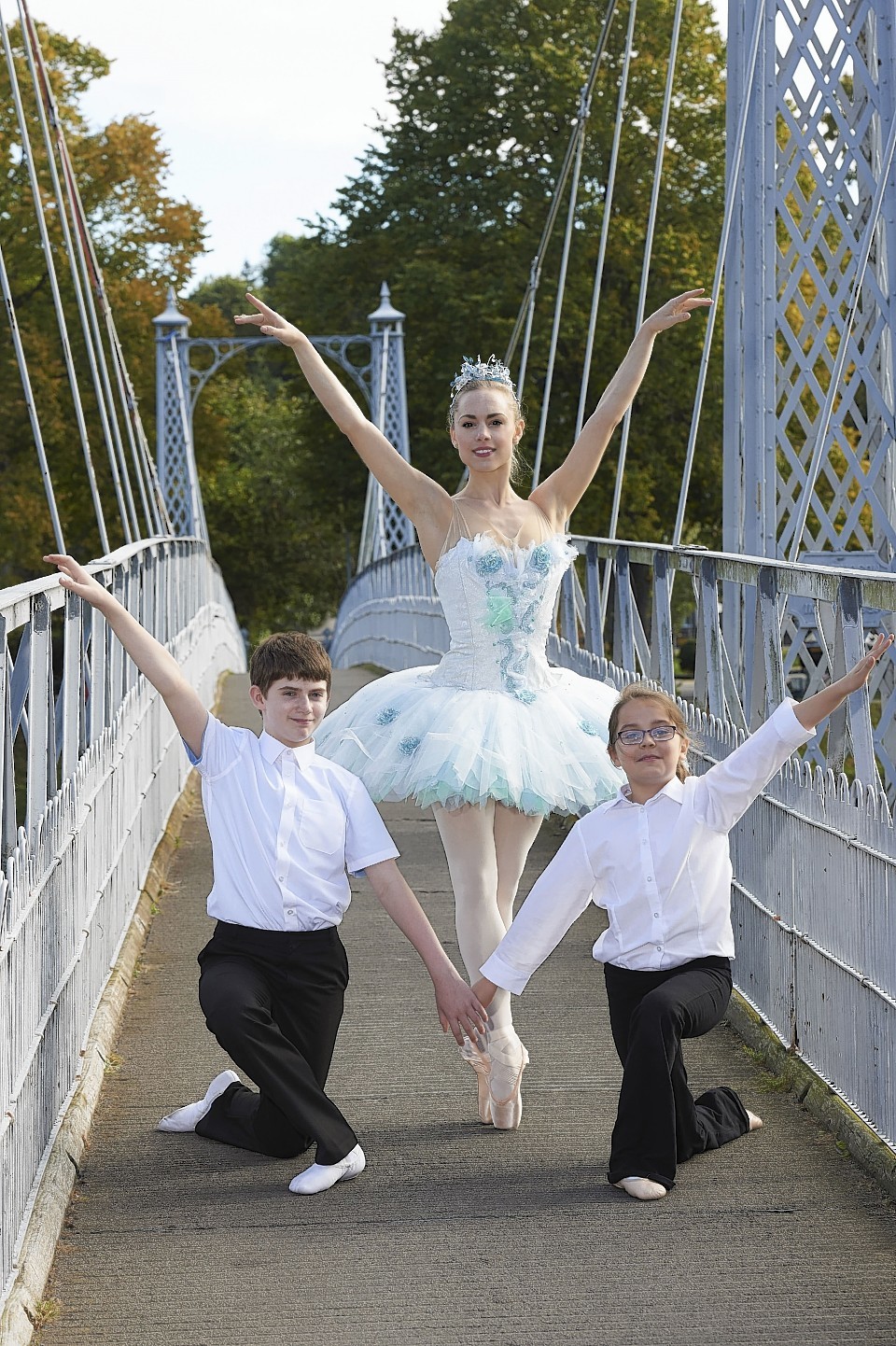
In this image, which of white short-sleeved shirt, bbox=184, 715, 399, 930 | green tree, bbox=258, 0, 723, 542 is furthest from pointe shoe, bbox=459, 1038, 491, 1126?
green tree, bbox=258, 0, 723, 542

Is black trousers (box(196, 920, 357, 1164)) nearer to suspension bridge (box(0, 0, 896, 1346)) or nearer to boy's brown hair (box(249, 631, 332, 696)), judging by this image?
suspension bridge (box(0, 0, 896, 1346))

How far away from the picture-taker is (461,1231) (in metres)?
3.95

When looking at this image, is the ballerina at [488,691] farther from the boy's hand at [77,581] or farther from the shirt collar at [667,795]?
the boy's hand at [77,581]

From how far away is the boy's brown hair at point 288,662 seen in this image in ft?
14.1

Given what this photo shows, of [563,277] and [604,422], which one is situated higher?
[563,277]

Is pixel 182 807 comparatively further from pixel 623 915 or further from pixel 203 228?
pixel 203 228

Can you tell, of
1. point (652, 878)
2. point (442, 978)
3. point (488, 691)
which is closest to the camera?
point (442, 978)

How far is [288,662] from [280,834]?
0.40 m

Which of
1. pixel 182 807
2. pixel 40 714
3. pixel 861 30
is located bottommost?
pixel 182 807

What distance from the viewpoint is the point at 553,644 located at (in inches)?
428

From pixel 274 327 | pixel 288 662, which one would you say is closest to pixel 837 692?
pixel 288 662

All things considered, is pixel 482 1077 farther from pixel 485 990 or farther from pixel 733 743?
pixel 733 743

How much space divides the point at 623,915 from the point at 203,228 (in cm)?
3443

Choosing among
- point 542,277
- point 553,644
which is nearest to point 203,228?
point 542,277
